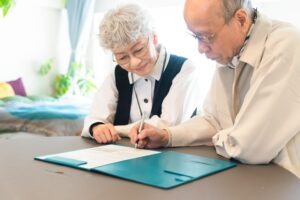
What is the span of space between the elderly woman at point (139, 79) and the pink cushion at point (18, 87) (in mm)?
2617

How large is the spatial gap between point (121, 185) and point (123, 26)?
880 mm

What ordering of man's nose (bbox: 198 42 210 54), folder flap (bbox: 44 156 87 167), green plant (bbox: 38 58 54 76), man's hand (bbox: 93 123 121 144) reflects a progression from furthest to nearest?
green plant (bbox: 38 58 54 76) < man's hand (bbox: 93 123 121 144) < man's nose (bbox: 198 42 210 54) < folder flap (bbox: 44 156 87 167)

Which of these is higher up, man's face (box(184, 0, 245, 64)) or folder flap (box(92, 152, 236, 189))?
man's face (box(184, 0, 245, 64))

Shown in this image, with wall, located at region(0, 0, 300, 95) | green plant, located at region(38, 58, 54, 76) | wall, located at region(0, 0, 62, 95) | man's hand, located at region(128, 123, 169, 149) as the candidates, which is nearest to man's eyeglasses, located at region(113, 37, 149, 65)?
man's hand, located at region(128, 123, 169, 149)

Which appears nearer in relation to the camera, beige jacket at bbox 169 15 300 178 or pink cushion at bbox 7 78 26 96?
beige jacket at bbox 169 15 300 178

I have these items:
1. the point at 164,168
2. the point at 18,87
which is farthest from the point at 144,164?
the point at 18,87

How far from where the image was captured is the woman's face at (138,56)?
1.56m

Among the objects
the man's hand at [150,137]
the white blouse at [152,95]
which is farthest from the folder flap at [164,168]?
the white blouse at [152,95]

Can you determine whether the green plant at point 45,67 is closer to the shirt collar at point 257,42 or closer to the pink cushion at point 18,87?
the pink cushion at point 18,87

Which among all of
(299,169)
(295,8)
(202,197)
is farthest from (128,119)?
(295,8)

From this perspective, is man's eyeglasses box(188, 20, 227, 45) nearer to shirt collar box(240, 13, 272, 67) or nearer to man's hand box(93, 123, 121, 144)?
shirt collar box(240, 13, 272, 67)

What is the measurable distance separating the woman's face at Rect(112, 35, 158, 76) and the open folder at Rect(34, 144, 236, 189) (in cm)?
53

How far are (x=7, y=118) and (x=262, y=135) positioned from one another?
2.11 meters

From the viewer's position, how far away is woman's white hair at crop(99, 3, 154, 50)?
150cm
